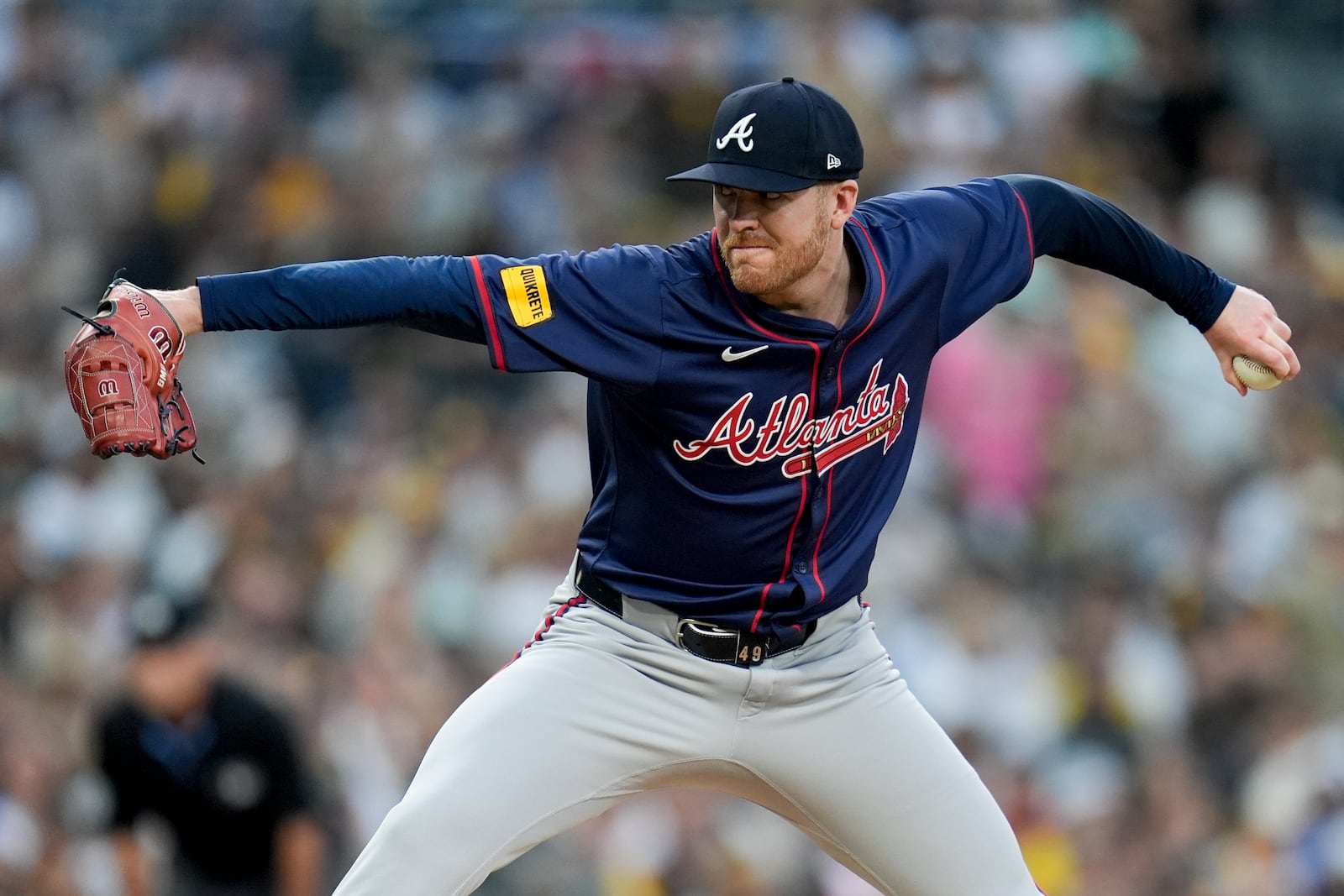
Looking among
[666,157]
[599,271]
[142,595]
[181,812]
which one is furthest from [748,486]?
[666,157]

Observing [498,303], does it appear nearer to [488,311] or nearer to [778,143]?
[488,311]

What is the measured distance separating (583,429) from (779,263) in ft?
17.8

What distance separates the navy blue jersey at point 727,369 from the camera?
376 centimetres

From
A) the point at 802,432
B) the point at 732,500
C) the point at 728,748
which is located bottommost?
the point at 728,748

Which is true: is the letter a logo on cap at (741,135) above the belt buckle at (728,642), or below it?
above

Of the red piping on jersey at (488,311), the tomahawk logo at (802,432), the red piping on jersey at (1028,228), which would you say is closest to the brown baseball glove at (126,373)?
the red piping on jersey at (488,311)

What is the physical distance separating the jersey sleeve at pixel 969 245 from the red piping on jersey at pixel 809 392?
0.37 meters

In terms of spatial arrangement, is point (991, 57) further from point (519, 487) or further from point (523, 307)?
point (523, 307)

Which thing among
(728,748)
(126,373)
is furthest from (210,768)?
(126,373)

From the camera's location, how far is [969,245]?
4199mm

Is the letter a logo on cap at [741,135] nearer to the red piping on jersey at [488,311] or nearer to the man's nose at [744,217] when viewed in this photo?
the man's nose at [744,217]

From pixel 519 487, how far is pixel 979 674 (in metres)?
2.45

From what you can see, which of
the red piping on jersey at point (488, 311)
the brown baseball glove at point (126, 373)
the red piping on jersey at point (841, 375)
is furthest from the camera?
the red piping on jersey at point (841, 375)

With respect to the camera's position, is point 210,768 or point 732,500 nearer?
point 732,500
